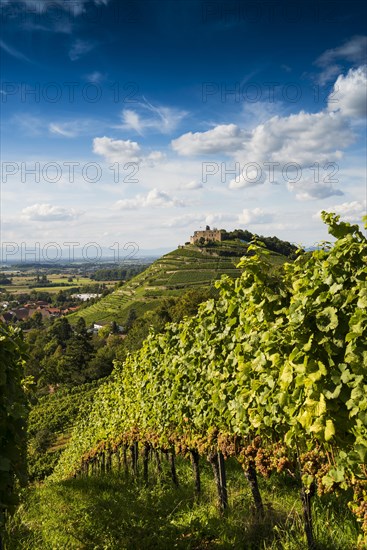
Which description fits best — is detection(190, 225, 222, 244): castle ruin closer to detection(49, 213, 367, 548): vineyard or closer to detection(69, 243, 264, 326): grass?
detection(69, 243, 264, 326): grass

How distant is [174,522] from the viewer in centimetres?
653

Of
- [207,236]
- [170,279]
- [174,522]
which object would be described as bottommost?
[170,279]

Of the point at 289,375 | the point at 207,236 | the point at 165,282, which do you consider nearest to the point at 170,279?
the point at 165,282

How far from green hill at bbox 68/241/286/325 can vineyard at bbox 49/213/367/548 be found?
88.3 meters

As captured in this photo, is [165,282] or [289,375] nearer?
[289,375]

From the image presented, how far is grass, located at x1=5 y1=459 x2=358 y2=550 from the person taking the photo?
5.34 metres

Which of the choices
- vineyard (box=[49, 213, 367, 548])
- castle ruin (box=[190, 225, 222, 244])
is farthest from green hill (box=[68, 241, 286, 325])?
vineyard (box=[49, 213, 367, 548])

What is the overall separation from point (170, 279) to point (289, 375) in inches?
4427

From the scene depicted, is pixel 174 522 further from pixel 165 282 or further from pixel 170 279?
pixel 170 279

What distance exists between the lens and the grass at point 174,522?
534cm

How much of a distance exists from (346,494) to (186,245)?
14889cm

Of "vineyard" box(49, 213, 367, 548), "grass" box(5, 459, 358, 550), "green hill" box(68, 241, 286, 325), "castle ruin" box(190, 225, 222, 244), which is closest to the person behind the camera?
"vineyard" box(49, 213, 367, 548)

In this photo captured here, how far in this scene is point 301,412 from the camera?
3.79 metres

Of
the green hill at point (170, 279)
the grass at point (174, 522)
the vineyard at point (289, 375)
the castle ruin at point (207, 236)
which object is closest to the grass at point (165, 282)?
the green hill at point (170, 279)
